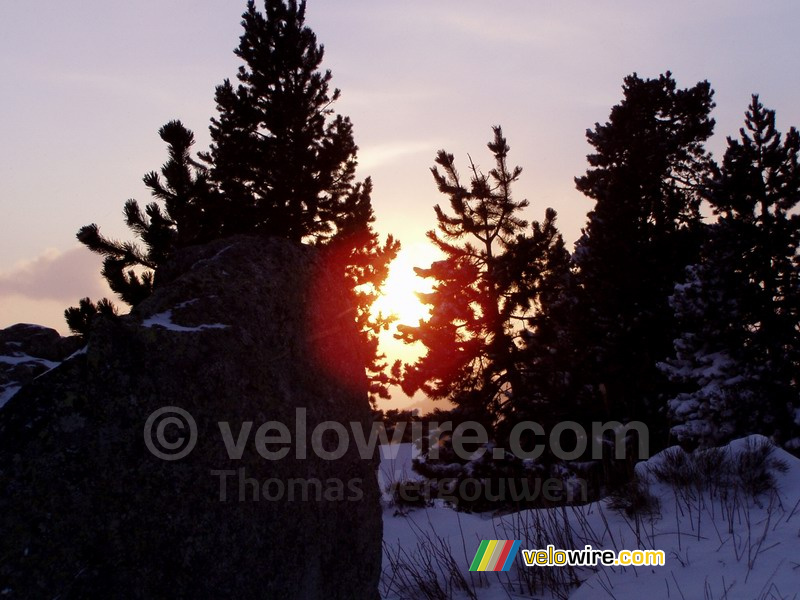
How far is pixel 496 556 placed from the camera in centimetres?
468

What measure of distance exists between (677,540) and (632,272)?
39.1 feet

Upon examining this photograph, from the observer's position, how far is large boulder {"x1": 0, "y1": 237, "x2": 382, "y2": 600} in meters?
2.89

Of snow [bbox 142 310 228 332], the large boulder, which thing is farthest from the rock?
snow [bbox 142 310 228 332]

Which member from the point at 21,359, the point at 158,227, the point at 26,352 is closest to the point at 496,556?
the point at 21,359

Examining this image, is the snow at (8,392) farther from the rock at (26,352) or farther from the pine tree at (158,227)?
the pine tree at (158,227)

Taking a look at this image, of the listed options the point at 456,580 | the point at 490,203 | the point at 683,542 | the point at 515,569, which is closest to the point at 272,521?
the point at 456,580

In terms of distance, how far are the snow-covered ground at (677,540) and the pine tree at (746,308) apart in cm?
773

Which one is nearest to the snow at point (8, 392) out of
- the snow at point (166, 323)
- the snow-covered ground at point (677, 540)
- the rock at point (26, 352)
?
the rock at point (26, 352)

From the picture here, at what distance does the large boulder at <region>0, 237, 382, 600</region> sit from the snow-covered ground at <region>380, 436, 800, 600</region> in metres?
0.86

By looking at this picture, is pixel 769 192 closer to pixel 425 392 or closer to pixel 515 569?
pixel 425 392

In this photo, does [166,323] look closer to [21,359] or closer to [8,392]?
[8,392]

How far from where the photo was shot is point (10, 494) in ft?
Result: 9.17

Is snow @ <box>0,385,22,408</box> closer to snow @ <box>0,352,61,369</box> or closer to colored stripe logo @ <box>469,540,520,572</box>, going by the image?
snow @ <box>0,352,61,369</box>

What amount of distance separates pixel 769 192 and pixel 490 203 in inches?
262
